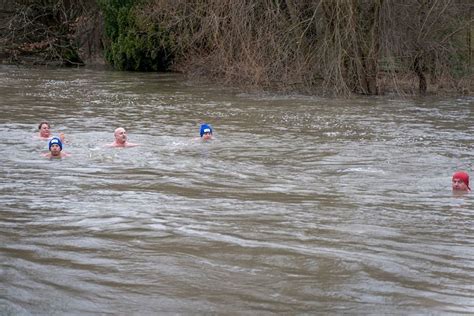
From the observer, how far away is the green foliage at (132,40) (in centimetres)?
3250

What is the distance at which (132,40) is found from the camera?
3291 cm

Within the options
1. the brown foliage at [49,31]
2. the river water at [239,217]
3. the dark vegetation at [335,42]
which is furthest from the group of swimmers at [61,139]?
the brown foliage at [49,31]

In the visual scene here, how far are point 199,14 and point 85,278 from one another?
20637 millimetres

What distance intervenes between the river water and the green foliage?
13371 mm

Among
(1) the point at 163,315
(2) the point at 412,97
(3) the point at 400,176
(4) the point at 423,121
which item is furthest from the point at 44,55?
(1) the point at 163,315

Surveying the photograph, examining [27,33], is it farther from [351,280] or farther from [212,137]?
[351,280]

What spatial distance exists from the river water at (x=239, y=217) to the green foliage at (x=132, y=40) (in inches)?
526

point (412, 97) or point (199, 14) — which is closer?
point (412, 97)

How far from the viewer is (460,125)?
1852 cm

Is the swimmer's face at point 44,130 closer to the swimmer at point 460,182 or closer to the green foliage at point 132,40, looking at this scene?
the swimmer at point 460,182

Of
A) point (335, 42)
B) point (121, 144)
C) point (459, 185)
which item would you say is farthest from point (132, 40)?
point (459, 185)

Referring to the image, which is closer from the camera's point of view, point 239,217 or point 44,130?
point 239,217

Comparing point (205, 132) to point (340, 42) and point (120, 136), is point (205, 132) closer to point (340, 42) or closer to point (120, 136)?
point (120, 136)

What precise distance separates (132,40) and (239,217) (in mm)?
24322
